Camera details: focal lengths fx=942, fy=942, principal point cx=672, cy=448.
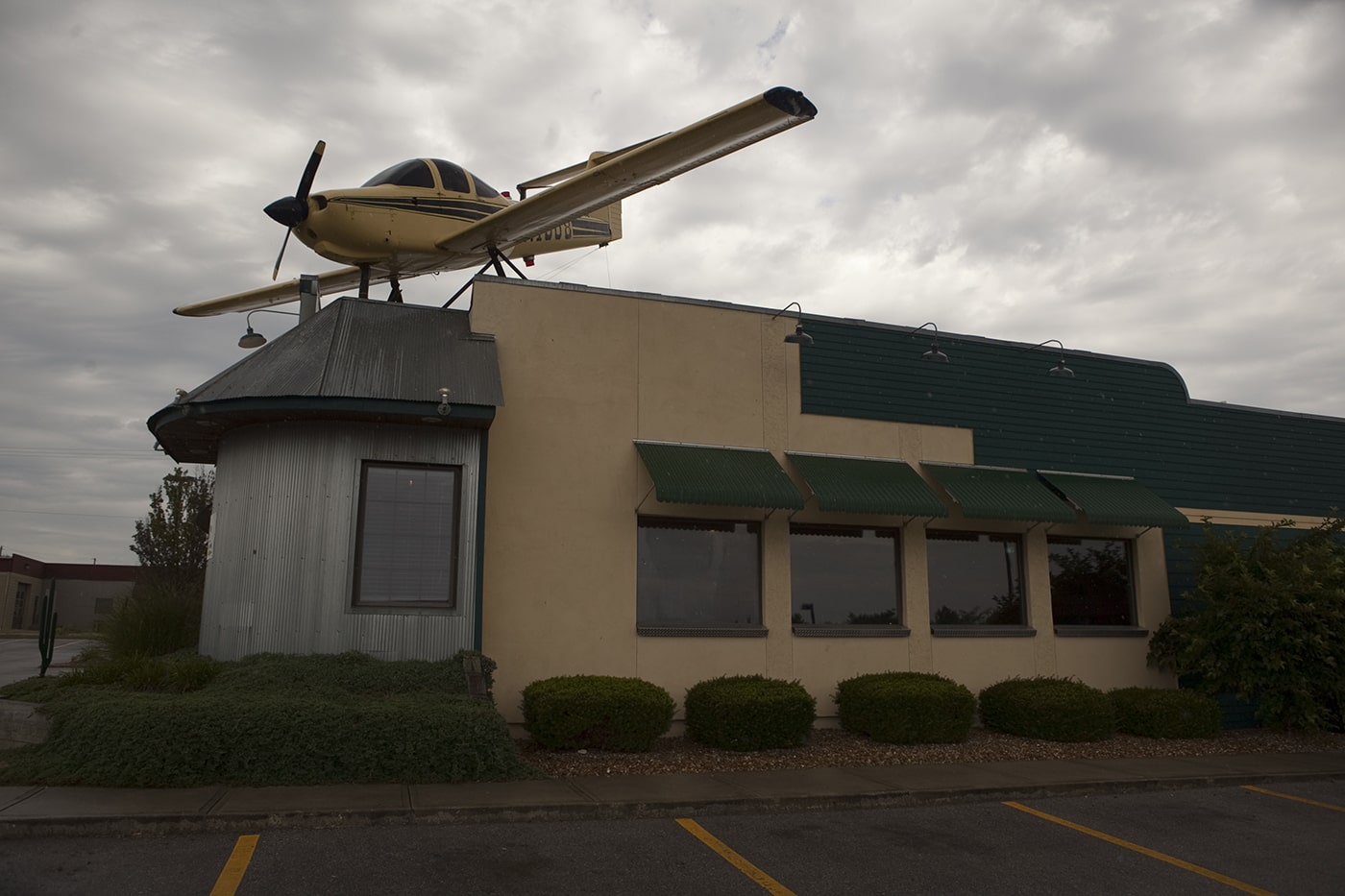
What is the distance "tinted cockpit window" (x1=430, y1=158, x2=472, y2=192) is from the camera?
13.2 meters

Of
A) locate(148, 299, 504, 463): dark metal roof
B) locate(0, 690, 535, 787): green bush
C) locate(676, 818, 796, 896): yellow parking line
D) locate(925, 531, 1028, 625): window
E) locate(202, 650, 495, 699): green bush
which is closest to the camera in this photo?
locate(676, 818, 796, 896): yellow parking line

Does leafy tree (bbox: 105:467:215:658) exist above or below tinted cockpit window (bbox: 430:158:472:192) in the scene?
below

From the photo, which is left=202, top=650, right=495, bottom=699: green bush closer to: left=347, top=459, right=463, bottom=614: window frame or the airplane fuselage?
left=347, top=459, right=463, bottom=614: window frame

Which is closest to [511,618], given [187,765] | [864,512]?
[187,765]

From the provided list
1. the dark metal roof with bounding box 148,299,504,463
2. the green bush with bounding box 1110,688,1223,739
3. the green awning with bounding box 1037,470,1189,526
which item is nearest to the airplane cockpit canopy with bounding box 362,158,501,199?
the dark metal roof with bounding box 148,299,504,463

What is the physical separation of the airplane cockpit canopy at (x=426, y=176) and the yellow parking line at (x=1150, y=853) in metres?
10.4

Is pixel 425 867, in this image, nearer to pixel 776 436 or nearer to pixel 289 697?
pixel 289 697

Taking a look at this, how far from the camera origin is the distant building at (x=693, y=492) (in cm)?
1034

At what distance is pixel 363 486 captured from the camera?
1048cm

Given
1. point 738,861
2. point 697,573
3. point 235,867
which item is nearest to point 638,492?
point 697,573

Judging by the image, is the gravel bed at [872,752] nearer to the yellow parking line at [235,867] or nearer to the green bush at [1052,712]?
the green bush at [1052,712]

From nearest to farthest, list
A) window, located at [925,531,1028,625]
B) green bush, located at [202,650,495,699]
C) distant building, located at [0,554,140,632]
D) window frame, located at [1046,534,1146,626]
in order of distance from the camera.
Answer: green bush, located at [202,650,495,699]
window, located at [925,531,1028,625]
window frame, located at [1046,534,1146,626]
distant building, located at [0,554,140,632]

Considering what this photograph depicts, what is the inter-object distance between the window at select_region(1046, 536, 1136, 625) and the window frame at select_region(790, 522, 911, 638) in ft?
8.28

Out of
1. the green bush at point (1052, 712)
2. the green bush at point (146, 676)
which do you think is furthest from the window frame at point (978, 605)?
the green bush at point (146, 676)
